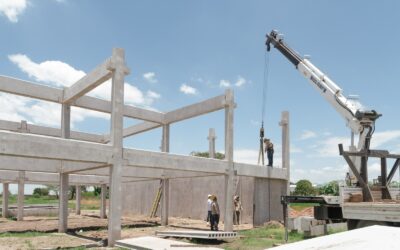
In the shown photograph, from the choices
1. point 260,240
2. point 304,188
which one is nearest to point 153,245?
point 260,240

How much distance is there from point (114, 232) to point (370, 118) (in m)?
9.53

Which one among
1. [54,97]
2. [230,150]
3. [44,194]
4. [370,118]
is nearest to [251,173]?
[230,150]

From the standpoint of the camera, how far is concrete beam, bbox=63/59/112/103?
48.8 ft

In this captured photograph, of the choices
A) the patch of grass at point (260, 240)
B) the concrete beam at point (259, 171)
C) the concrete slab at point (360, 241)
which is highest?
the concrete beam at point (259, 171)

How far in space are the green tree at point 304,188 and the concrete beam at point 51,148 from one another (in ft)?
95.1

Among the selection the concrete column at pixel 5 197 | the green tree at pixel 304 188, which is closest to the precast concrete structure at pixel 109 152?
the concrete column at pixel 5 197

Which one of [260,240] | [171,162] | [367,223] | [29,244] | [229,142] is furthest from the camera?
[229,142]

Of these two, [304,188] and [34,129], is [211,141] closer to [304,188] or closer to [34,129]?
[34,129]

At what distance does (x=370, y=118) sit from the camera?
47.8 ft

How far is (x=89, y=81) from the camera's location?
1591 centimetres

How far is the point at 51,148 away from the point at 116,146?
7.83 ft

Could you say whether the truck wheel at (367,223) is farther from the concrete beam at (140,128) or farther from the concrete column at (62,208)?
the concrete beam at (140,128)

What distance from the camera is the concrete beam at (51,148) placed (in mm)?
11906

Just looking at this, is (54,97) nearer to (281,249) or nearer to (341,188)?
(341,188)
